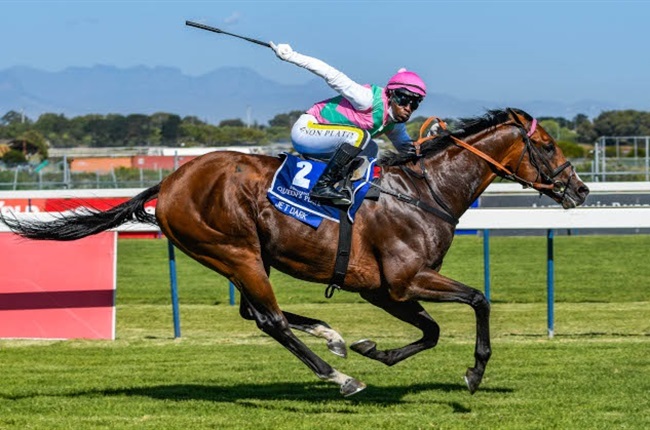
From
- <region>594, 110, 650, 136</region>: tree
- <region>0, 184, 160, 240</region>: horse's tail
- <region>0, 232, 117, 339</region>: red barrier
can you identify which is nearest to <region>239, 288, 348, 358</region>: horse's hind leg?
<region>0, 184, 160, 240</region>: horse's tail

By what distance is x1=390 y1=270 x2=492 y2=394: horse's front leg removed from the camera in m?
8.40

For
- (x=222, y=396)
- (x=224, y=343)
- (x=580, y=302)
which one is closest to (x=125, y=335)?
(x=224, y=343)

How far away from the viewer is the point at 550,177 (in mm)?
9094

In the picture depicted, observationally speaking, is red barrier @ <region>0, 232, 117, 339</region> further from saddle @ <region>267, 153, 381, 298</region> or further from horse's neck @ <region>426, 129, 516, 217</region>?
horse's neck @ <region>426, 129, 516, 217</region>

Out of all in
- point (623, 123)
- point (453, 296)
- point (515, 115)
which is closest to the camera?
point (453, 296)

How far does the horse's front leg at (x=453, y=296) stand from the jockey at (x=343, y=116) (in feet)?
2.45

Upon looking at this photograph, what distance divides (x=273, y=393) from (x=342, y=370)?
3.91 ft

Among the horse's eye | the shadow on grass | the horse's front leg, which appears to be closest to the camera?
the horse's front leg

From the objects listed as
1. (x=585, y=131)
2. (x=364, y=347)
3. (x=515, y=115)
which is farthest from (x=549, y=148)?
(x=585, y=131)

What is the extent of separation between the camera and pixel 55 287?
12.3 metres

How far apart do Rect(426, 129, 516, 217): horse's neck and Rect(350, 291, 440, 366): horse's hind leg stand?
0.78 metres

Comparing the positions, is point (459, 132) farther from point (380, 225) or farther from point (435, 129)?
point (380, 225)

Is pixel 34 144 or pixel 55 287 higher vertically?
pixel 34 144

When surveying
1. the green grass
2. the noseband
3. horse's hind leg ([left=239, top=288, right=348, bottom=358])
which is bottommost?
the green grass
